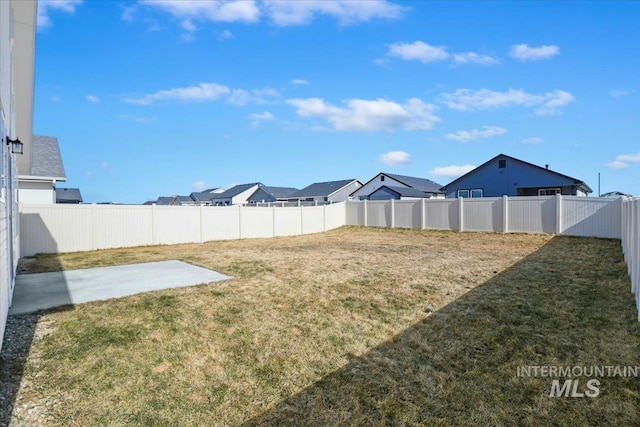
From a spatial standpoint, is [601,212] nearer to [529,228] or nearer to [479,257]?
[529,228]

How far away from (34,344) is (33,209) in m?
9.60

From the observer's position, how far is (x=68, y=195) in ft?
95.3

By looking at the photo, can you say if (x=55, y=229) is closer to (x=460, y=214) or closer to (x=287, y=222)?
(x=287, y=222)

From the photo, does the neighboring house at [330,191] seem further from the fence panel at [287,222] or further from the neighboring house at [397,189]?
the fence panel at [287,222]

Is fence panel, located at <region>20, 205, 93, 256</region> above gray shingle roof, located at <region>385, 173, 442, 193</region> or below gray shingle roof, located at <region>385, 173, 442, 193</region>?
below

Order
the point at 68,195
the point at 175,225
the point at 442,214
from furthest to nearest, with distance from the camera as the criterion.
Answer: the point at 68,195 < the point at 442,214 < the point at 175,225

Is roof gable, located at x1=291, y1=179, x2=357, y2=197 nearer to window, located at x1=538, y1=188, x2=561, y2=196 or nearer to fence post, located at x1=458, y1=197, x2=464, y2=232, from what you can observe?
window, located at x1=538, y1=188, x2=561, y2=196

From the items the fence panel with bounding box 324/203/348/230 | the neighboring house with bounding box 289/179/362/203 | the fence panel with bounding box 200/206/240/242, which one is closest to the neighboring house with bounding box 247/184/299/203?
the neighboring house with bounding box 289/179/362/203

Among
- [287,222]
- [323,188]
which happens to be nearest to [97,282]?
[287,222]

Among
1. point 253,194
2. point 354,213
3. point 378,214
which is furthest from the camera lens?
point 253,194

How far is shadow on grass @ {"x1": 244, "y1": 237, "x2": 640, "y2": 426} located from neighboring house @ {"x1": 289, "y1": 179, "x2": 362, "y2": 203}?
34.6 m

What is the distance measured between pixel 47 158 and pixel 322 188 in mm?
30195

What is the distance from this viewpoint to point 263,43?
586 inches

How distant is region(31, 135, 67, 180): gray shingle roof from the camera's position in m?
14.5
